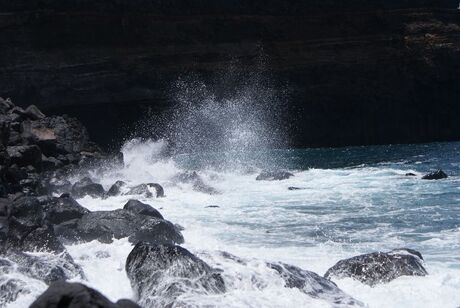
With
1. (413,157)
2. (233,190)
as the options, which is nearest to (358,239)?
(233,190)

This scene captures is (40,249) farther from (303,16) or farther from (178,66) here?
(303,16)

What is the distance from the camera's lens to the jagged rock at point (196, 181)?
841 inches

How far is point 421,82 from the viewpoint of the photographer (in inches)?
1981

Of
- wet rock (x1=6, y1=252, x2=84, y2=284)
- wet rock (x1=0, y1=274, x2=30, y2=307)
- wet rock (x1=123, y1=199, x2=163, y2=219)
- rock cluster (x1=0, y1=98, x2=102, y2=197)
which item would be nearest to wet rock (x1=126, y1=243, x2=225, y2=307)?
wet rock (x1=6, y1=252, x2=84, y2=284)

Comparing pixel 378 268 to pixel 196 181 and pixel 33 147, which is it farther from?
pixel 33 147

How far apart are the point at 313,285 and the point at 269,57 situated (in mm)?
41729

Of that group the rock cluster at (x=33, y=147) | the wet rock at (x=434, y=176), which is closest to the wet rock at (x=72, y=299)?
the rock cluster at (x=33, y=147)

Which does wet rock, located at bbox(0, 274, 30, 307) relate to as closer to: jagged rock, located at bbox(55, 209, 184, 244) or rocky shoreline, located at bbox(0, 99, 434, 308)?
rocky shoreline, located at bbox(0, 99, 434, 308)

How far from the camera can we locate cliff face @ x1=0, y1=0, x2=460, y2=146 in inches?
1791

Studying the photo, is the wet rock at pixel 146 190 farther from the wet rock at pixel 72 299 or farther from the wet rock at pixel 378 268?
the wet rock at pixel 72 299

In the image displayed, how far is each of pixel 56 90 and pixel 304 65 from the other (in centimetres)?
1917

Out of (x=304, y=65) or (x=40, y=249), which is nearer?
(x=40, y=249)

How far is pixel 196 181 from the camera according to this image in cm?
2272

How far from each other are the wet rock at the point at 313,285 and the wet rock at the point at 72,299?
12.7 feet
